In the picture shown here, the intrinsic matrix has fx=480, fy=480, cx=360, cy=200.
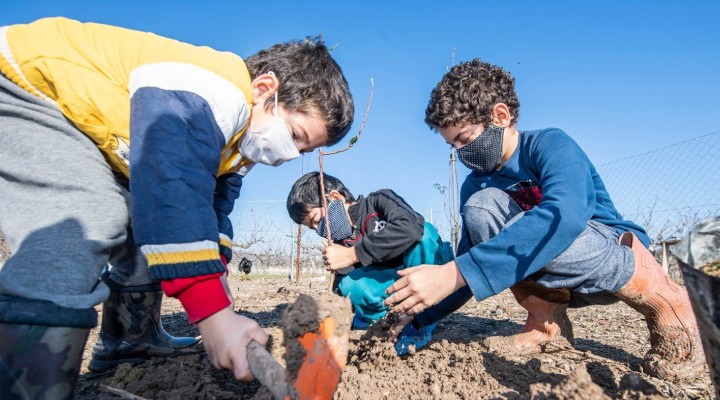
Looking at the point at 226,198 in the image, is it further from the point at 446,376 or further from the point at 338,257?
the point at 446,376

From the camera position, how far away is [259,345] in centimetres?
130

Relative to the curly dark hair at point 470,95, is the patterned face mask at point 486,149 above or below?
below

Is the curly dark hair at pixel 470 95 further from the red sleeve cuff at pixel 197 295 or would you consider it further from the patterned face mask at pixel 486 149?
the red sleeve cuff at pixel 197 295

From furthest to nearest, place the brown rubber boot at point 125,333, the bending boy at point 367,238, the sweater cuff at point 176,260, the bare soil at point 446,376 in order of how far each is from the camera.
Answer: the bending boy at point 367,238, the brown rubber boot at point 125,333, the bare soil at point 446,376, the sweater cuff at point 176,260

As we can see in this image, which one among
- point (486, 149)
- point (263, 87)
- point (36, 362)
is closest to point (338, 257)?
point (486, 149)

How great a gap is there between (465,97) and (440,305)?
1.12 m

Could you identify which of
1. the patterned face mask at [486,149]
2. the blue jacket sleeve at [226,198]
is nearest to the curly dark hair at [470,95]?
the patterned face mask at [486,149]

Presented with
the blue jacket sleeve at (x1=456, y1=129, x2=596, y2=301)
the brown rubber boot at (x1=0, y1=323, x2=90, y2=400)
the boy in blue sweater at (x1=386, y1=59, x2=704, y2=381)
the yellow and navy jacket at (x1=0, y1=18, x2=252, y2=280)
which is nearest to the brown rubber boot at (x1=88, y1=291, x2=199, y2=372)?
the yellow and navy jacket at (x1=0, y1=18, x2=252, y2=280)

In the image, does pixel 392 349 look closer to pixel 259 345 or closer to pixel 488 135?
pixel 259 345

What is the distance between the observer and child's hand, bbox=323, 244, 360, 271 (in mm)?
3447

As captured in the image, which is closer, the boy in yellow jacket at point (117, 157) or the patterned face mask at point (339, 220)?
the boy in yellow jacket at point (117, 157)

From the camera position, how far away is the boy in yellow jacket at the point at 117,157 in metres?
1.30

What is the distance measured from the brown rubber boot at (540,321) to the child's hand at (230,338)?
140 centimetres

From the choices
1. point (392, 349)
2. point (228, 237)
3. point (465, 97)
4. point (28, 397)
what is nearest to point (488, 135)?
point (465, 97)
